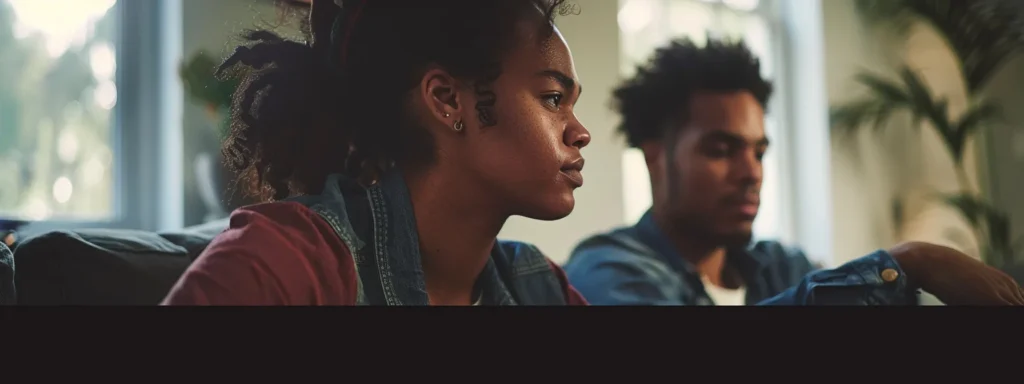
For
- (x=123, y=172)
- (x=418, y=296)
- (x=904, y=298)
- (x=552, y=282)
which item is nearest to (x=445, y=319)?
(x=418, y=296)

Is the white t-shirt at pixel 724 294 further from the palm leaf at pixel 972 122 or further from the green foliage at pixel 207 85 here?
the green foliage at pixel 207 85

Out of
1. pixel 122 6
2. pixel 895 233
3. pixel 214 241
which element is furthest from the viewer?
pixel 895 233

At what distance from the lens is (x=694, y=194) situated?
3.36 ft

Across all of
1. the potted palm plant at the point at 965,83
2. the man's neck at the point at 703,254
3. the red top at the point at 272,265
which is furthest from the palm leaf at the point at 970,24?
the red top at the point at 272,265

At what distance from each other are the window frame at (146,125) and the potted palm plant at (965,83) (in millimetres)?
813

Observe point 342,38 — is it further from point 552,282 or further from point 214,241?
point 552,282

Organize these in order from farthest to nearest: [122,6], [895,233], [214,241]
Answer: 1. [895,233]
2. [122,6]
3. [214,241]

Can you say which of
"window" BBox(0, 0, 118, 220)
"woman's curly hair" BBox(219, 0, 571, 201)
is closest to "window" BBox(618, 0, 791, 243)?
"woman's curly hair" BBox(219, 0, 571, 201)

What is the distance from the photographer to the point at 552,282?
0.99 meters

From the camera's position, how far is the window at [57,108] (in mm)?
924

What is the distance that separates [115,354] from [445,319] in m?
0.34

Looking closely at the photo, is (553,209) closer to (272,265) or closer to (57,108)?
(272,265)

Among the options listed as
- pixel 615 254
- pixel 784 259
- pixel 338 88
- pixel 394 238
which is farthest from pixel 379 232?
pixel 784 259

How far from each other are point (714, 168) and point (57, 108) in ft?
2.40
